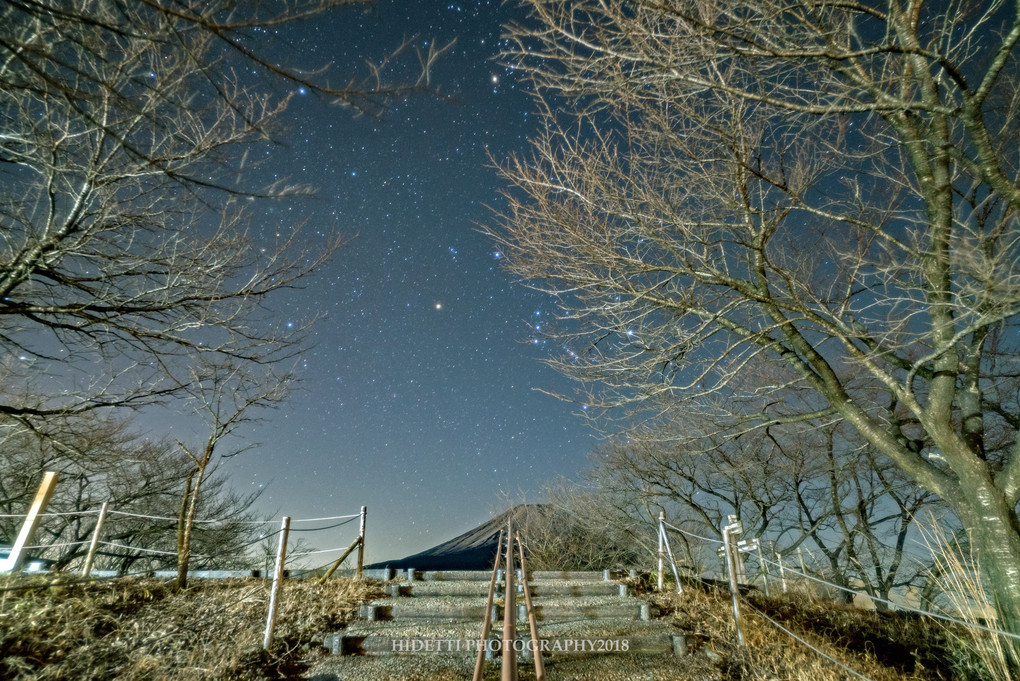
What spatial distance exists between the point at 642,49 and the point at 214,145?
4.43 metres

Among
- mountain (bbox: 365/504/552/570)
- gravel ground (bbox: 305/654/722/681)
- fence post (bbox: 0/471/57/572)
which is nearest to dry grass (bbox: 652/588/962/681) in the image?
gravel ground (bbox: 305/654/722/681)

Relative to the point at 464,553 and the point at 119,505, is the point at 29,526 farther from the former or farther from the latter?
the point at 464,553

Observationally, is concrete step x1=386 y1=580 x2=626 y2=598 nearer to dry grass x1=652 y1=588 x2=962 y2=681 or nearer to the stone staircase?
the stone staircase

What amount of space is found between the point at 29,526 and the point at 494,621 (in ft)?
25.0

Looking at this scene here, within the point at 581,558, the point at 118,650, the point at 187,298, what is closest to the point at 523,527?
the point at 581,558

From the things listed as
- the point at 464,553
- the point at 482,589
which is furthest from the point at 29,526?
the point at 464,553

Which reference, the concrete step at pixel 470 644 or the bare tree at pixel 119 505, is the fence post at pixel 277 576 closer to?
the concrete step at pixel 470 644

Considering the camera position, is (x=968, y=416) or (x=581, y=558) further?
(x=581, y=558)

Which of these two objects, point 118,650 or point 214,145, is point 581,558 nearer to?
point 118,650

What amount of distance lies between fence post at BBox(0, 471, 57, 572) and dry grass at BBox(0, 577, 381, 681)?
1.22 m

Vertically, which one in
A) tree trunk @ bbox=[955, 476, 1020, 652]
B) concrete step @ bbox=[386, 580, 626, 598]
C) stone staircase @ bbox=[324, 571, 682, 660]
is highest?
→ tree trunk @ bbox=[955, 476, 1020, 652]

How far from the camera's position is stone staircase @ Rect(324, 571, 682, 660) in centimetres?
521

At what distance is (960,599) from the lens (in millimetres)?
4449

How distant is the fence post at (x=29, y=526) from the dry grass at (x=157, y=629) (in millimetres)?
1216
